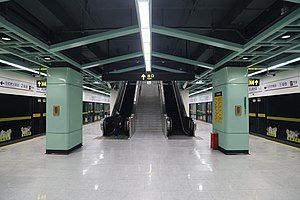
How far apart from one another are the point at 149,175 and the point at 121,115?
1059cm

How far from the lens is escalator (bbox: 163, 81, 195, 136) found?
12.9 m

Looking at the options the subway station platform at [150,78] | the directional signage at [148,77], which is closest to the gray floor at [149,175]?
the subway station platform at [150,78]

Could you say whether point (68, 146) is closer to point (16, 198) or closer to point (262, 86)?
point (16, 198)

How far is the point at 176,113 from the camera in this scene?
48.8 feet

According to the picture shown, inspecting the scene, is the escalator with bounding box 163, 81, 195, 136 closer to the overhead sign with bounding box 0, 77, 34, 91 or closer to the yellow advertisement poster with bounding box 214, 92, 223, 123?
the yellow advertisement poster with bounding box 214, 92, 223, 123

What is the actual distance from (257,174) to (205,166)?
4.06ft

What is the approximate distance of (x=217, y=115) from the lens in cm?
852

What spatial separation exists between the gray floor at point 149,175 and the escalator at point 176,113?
510 centimetres

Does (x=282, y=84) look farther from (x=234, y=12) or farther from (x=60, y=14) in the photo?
(x=60, y=14)

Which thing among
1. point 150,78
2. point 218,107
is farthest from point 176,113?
point 218,107

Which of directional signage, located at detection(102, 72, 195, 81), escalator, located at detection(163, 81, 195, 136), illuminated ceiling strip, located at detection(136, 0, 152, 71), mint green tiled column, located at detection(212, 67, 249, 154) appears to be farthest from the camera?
escalator, located at detection(163, 81, 195, 136)

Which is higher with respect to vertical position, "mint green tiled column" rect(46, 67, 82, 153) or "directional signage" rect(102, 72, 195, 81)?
"directional signage" rect(102, 72, 195, 81)

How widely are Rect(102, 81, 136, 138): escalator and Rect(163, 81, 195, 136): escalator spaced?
267cm

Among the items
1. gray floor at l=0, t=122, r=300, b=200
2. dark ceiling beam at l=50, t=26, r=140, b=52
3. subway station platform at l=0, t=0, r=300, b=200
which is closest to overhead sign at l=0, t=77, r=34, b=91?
subway station platform at l=0, t=0, r=300, b=200
